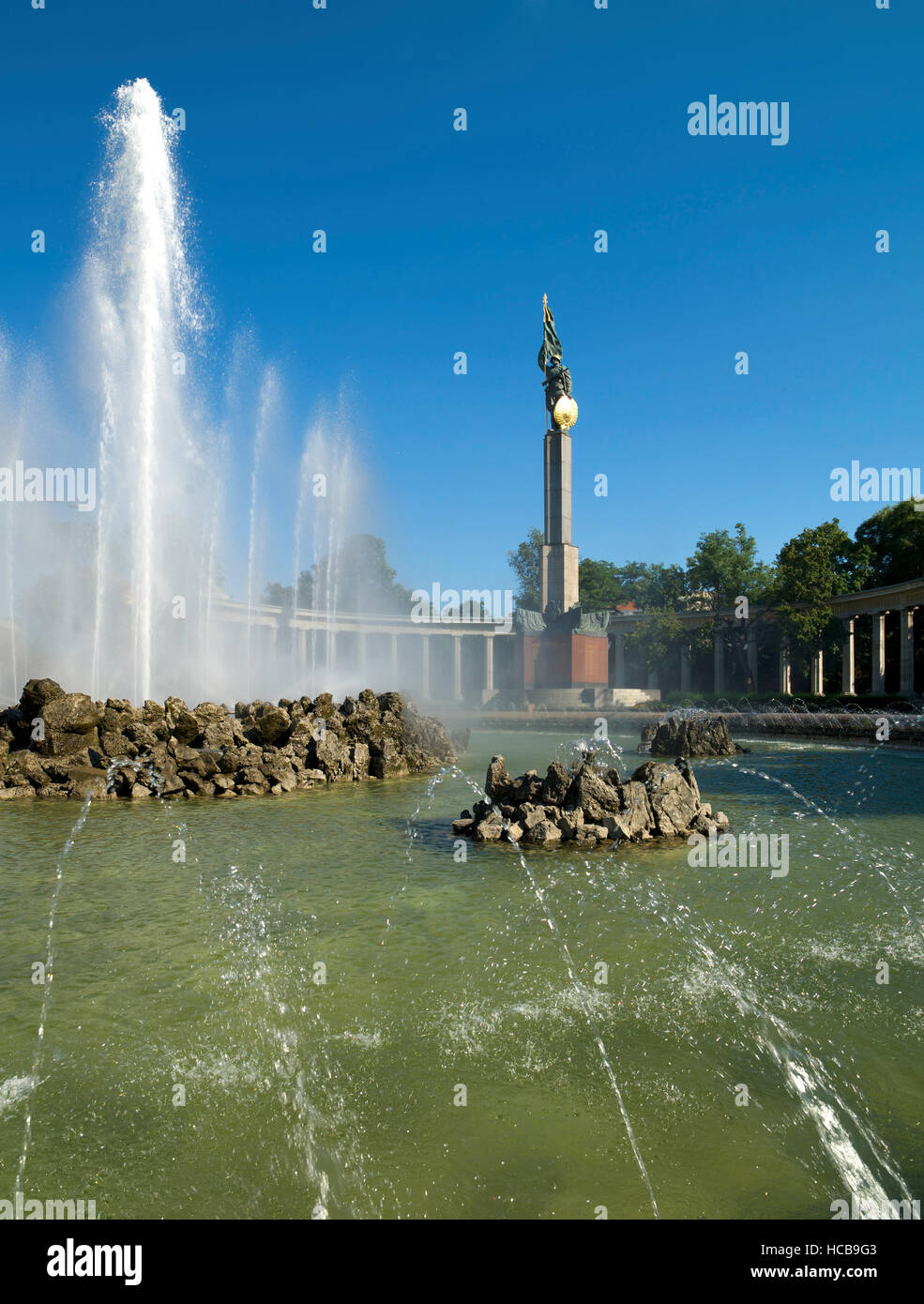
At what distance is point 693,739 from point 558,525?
3683cm

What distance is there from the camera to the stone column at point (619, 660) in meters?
81.8

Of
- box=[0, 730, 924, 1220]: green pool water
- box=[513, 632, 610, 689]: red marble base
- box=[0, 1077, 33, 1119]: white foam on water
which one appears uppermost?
box=[513, 632, 610, 689]: red marble base

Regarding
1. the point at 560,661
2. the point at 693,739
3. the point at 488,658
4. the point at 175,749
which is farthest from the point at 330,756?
the point at 488,658

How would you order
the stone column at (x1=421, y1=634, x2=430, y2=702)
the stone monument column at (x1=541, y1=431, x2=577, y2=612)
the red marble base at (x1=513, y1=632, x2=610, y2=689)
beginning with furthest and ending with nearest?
the stone column at (x1=421, y1=634, x2=430, y2=702) < the stone monument column at (x1=541, y1=431, x2=577, y2=612) < the red marble base at (x1=513, y1=632, x2=610, y2=689)

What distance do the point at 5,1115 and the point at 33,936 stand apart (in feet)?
12.4

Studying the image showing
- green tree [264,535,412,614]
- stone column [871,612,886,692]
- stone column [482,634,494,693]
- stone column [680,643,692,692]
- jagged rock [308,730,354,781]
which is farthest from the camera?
green tree [264,535,412,614]

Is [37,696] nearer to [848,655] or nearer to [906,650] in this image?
[906,650]

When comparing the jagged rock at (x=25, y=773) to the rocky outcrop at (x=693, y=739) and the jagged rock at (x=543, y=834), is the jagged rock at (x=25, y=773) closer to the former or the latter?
the jagged rock at (x=543, y=834)

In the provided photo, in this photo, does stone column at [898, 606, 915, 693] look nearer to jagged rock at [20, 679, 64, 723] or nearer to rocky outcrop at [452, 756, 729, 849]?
rocky outcrop at [452, 756, 729, 849]

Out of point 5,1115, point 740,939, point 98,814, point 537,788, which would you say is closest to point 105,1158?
point 5,1115

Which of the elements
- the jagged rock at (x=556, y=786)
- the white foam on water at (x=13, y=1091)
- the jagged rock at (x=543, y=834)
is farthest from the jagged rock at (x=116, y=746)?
the white foam on water at (x=13, y=1091)

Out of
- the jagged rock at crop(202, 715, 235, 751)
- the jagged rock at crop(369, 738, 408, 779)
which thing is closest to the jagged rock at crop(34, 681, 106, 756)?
the jagged rock at crop(202, 715, 235, 751)

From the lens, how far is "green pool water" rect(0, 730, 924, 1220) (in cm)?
446

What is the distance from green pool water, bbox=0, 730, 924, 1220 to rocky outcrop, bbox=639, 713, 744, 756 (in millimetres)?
16879
